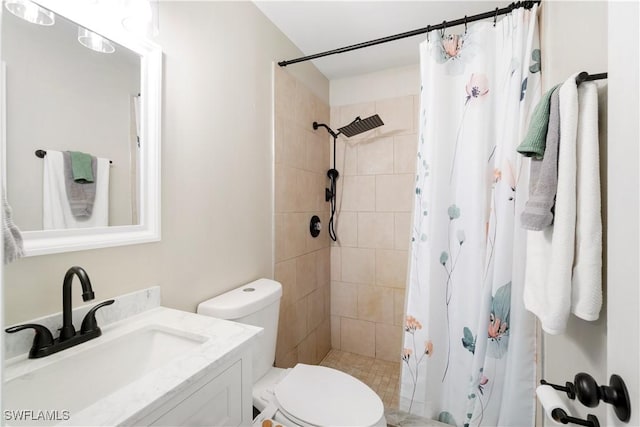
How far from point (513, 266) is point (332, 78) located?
6.54 ft

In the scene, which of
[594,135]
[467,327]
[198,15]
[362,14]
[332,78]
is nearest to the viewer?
[594,135]

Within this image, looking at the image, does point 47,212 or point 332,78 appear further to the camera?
point 332,78

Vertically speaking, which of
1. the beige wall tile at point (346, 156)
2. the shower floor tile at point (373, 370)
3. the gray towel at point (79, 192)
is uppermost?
the beige wall tile at point (346, 156)

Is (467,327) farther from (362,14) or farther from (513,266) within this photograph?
(362,14)

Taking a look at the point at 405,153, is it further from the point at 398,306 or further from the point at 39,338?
the point at 39,338

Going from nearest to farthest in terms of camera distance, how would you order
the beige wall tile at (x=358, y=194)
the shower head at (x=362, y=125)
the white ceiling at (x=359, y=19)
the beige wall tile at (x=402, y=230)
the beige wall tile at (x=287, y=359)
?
1. the white ceiling at (x=359, y=19)
2. the beige wall tile at (x=287, y=359)
3. the shower head at (x=362, y=125)
4. the beige wall tile at (x=402, y=230)
5. the beige wall tile at (x=358, y=194)

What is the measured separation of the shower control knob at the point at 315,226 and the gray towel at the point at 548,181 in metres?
1.51

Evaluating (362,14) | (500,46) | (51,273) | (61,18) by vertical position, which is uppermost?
(362,14)

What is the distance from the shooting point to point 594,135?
79 centimetres

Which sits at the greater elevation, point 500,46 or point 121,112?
point 500,46

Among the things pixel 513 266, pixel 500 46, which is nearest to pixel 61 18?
pixel 500 46

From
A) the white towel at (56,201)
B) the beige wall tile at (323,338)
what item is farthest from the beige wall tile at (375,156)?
the white towel at (56,201)

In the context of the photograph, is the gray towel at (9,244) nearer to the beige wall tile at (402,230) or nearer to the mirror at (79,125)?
the mirror at (79,125)

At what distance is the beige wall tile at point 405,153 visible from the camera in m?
2.29
